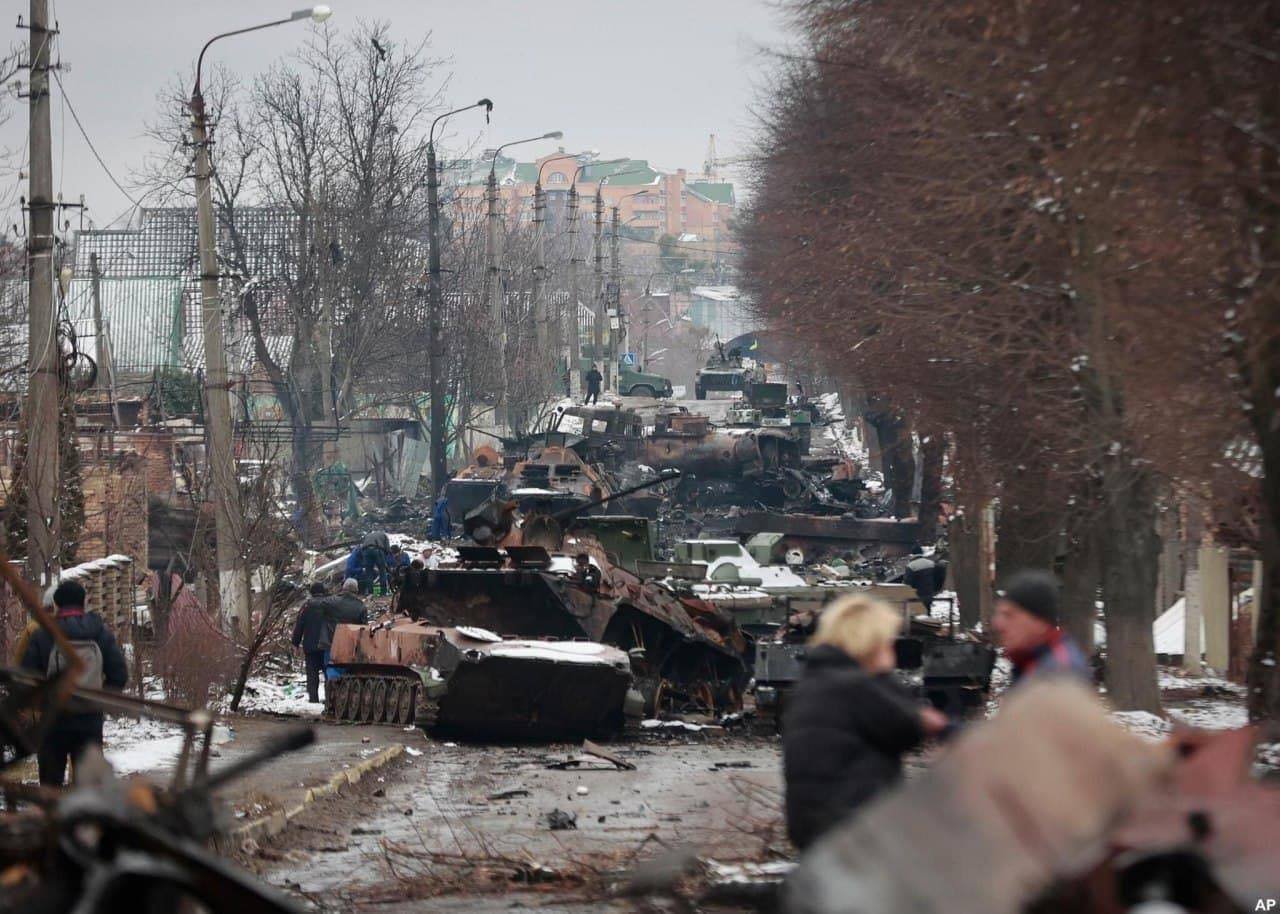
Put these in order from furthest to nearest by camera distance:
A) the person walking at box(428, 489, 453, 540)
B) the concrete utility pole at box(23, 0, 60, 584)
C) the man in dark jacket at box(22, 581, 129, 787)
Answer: the person walking at box(428, 489, 453, 540) < the concrete utility pole at box(23, 0, 60, 584) < the man in dark jacket at box(22, 581, 129, 787)

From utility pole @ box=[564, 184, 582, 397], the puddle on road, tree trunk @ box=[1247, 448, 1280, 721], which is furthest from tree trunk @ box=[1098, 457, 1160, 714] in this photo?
utility pole @ box=[564, 184, 582, 397]

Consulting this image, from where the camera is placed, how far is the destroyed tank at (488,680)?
16844mm

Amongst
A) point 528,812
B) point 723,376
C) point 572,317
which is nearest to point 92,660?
point 528,812

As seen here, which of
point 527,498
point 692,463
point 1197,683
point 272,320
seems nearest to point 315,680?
point 527,498

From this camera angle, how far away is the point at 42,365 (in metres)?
16.7

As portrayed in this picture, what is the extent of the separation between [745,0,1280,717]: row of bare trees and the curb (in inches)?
235

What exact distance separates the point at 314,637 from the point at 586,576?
11.3ft

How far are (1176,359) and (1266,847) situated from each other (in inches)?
→ 363

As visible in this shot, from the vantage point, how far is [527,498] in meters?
27.6

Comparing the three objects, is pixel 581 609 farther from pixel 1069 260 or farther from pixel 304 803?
pixel 304 803

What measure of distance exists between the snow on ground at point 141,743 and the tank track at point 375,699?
2070 mm

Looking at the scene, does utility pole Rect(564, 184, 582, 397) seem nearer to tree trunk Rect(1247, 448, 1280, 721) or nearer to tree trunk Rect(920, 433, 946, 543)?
tree trunk Rect(920, 433, 946, 543)

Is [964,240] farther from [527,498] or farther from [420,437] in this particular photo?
[420,437]

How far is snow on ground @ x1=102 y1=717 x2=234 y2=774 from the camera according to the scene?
42.3 ft
